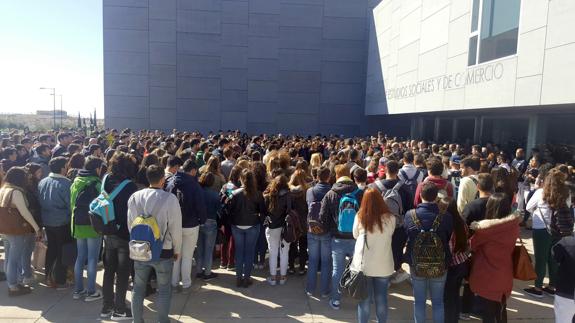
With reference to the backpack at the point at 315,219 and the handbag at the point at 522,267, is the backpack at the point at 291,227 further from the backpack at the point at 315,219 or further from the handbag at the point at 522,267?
the handbag at the point at 522,267

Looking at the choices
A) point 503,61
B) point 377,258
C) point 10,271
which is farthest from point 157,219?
point 503,61

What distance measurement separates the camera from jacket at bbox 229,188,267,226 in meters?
5.68

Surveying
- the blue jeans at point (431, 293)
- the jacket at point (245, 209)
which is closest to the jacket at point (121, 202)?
the jacket at point (245, 209)

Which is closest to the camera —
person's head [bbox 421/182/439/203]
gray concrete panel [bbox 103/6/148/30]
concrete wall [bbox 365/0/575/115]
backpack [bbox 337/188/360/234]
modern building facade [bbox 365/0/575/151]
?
person's head [bbox 421/182/439/203]

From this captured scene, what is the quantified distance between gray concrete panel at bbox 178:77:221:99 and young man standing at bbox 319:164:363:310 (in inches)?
854

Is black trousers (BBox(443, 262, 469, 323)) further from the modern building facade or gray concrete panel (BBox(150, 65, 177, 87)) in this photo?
gray concrete panel (BBox(150, 65, 177, 87))

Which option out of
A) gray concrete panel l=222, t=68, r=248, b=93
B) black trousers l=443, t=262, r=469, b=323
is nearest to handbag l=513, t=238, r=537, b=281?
black trousers l=443, t=262, r=469, b=323

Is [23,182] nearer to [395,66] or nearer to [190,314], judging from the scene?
[190,314]

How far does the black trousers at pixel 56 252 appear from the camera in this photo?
5.52 meters

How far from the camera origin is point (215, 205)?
594 cm

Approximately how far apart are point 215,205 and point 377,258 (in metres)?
2.73

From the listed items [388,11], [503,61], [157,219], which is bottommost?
[157,219]

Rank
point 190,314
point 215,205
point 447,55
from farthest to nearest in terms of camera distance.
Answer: point 447,55 < point 215,205 < point 190,314

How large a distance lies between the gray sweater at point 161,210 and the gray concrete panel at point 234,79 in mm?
22061
